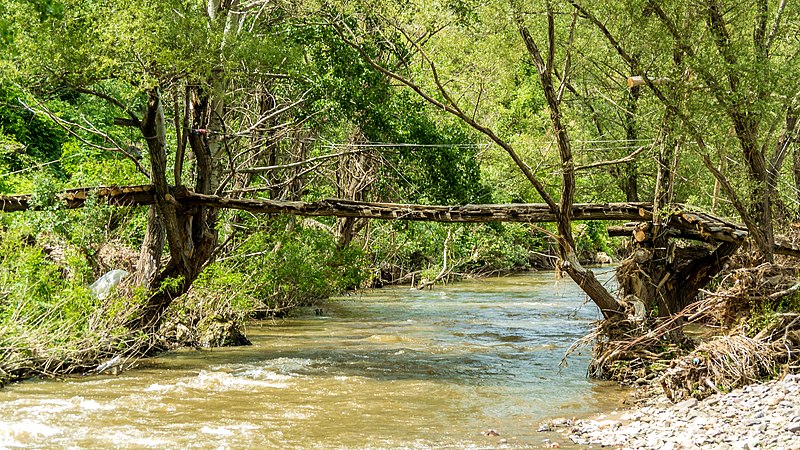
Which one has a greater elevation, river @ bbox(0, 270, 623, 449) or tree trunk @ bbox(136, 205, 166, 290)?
tree trunk @ bbox(136, 205, 166, 290)

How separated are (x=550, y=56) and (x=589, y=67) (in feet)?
36.6

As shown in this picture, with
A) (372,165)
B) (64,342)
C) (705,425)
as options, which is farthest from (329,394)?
(372,165)

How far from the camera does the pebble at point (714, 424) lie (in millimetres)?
7309

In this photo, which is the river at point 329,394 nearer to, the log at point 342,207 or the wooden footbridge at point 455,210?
the wooden footbridge at point 455,210

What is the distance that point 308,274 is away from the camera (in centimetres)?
1717

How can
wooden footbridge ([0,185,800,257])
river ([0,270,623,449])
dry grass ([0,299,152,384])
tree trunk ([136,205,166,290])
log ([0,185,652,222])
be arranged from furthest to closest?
1. tree trunk ([136,205,166,290])
2. log ([0,185,652,222])
3. wooden footbridge ([0,185,800,257])
4. dry grass ([0,299,152,384])
5. river ([0,270,623,449])

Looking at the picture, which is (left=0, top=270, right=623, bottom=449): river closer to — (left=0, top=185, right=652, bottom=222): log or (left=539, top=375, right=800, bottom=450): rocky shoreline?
(left=539, top=375, right=800, bottom=450): rocky shoreline

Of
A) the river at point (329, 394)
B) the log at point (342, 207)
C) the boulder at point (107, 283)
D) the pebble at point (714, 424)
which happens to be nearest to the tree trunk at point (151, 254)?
the boulder at point (107, 283)

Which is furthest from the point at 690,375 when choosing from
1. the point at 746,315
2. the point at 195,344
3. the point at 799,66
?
the point at 195,344

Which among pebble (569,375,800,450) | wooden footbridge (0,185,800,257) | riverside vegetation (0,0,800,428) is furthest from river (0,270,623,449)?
wooden footbridge (0,185,800,257)

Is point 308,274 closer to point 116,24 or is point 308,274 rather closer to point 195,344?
point 195,344

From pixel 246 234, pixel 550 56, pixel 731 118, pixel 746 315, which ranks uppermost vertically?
pixel 550 56

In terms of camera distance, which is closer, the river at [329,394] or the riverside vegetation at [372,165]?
the river at [329,394]

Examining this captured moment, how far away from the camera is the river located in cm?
880
